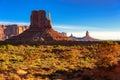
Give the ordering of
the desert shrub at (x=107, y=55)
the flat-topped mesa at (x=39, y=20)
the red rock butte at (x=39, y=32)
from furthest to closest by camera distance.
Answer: the flat-topped mesa at (x=39, y=20) < the red rock butte at (x=39, y=32) < the desert shrub at (x=107, y=55)

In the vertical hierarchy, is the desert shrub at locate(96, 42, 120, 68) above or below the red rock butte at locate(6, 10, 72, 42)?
below

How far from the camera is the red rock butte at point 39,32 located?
119812mm

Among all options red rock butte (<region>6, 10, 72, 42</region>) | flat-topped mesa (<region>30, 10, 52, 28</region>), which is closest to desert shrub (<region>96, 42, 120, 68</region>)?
red rock butte (<region>6, 10, 72, 42</region>)

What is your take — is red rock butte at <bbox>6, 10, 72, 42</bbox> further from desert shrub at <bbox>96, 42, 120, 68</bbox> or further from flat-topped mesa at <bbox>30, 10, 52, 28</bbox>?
desert shrub at <bbox>96, 42, 120, 68</bbox>

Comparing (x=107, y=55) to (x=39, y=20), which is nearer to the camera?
(x=107, y=55)

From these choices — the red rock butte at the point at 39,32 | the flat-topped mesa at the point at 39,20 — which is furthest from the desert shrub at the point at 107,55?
the flat-topped mesa at the point at 39,20

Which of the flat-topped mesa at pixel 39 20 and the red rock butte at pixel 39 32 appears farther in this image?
the flat-topped mesa at pixel 39 20

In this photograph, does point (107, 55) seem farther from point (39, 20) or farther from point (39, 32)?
point (39, 20)

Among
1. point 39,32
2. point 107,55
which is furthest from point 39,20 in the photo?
point 107,55

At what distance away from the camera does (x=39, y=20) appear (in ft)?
483

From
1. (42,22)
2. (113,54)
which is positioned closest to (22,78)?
(113,54)

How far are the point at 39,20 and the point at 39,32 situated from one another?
18.4 metres

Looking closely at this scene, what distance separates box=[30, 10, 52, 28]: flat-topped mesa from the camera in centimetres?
14235

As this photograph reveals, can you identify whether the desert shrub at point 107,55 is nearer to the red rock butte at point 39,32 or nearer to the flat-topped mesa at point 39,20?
the red rock butte at point 39,32
